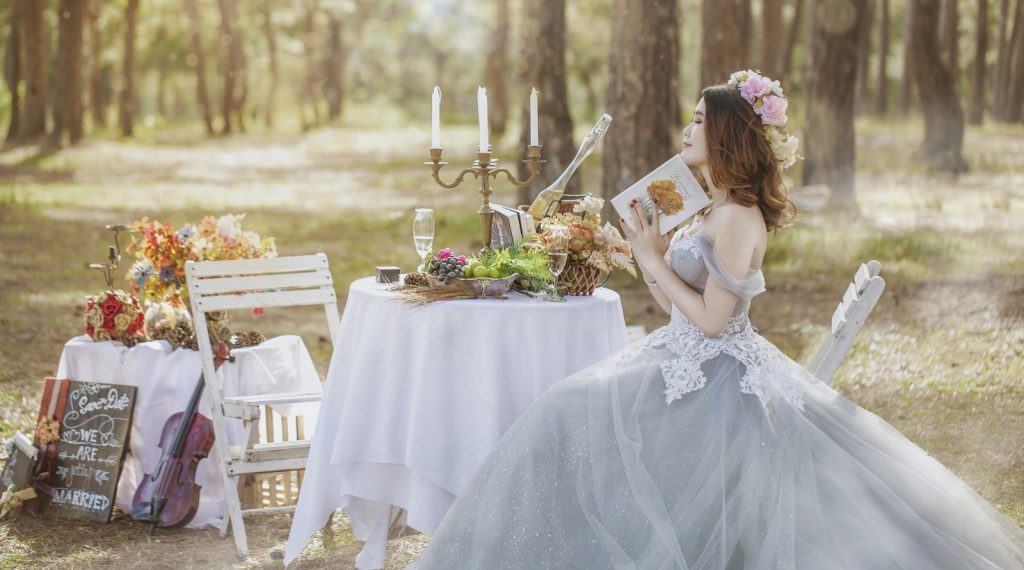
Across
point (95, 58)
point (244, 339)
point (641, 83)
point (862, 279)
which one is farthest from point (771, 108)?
point (95, 58)

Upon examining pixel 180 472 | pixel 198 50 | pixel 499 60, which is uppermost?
pixel 198 50

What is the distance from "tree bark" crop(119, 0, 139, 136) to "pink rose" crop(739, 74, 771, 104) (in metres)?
33.3

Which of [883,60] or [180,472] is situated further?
[883,60]

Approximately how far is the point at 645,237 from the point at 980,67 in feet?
103

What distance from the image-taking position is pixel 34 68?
88.7 feet

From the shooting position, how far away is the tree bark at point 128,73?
35.4 m

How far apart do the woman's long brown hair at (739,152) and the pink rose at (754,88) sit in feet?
0.07

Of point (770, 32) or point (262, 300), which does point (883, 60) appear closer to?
point (770, 32)

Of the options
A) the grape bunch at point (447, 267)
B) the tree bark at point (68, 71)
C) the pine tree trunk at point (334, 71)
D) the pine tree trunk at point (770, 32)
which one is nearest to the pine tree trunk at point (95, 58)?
the tree bark at point (68, 71)

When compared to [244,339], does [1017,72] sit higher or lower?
higher

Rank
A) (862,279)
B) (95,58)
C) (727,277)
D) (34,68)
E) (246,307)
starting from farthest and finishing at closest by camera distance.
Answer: (95,58) < (34,68) < (246,307) < (862,279) < (727,277)

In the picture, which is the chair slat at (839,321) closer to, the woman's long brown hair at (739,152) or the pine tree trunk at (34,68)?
the woman's long brown hair at (739,152)

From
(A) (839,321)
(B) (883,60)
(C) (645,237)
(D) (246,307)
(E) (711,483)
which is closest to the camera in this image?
(E) (711,483)

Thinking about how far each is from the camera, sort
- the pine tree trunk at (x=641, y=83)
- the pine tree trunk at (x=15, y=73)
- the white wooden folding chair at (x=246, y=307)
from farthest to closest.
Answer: the pine tree trunk at (x=15, y=73) < the pine tree trunk at (x=641, y=83) < the white wooden folding chair at (x=246, y=307)
